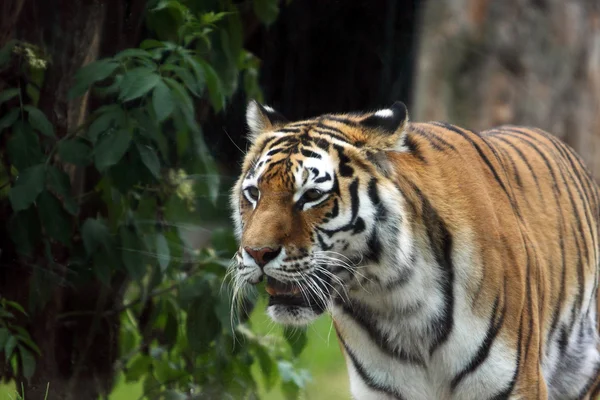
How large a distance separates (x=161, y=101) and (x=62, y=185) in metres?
0.49

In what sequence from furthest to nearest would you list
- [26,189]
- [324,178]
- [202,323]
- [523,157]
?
[202,323] → [523,157] → [26,189] → [324,178]

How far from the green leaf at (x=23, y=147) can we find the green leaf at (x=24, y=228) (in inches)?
6.3

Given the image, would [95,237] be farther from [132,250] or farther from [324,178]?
[324,178]

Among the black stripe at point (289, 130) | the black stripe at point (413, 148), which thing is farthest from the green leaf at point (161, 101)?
the black stripe at point (413, 148)

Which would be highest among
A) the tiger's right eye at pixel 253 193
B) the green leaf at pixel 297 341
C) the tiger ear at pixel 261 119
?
the tiger ear at pixel 261 119

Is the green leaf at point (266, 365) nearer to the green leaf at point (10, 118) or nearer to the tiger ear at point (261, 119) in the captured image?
the tiger ear at point (261, 119)

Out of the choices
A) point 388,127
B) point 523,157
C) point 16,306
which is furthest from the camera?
point 16,306

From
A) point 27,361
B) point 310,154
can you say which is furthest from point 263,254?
point 27,361

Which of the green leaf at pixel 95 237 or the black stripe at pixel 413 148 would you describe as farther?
the green leaf at pixel 95 237

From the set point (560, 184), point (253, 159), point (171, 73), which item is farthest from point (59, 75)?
point (560, 184)

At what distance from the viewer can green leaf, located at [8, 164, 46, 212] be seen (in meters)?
2.95

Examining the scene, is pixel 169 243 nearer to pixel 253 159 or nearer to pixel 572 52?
pixel 253 159

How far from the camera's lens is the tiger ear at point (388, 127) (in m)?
2.46

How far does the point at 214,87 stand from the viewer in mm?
3049
